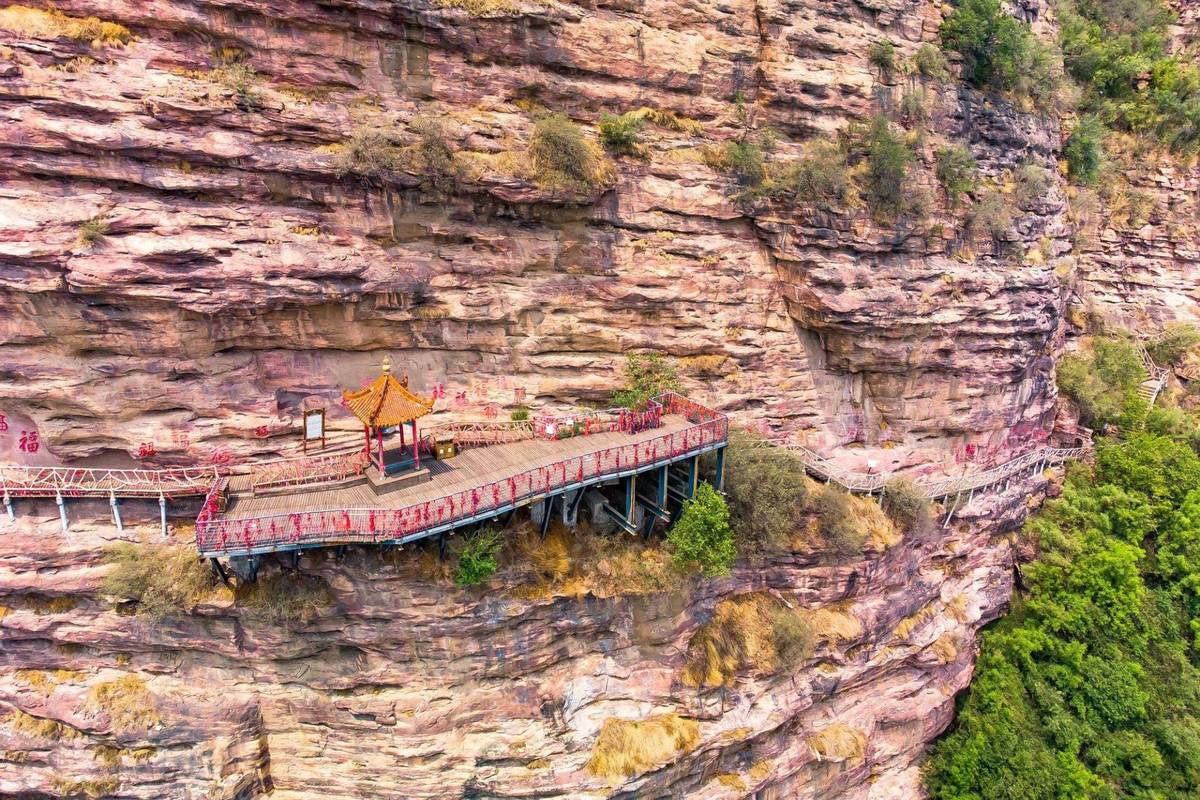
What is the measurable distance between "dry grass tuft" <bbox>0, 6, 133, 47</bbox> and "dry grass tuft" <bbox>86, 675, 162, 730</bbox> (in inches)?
604

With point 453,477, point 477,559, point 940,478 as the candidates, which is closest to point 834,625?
point 940,478

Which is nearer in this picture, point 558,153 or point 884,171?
point 558,153

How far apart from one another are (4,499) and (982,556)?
32458 mm

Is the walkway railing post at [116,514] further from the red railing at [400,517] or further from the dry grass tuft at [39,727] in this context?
the dry grass tuft at [39,727]

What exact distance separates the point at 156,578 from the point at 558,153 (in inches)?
603

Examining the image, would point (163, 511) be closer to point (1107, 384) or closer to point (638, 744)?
point (638, 744)

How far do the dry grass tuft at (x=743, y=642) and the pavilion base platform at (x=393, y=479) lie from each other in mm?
9574

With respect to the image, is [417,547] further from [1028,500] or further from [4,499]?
[1028,500]

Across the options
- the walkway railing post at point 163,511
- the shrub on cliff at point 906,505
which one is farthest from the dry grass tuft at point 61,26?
the shrub on cliff at point 906,505

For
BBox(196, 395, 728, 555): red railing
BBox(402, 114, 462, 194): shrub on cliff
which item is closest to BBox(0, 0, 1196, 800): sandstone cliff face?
BBox(402, 114, 462, 194): shrub on cliff

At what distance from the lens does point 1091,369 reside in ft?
91.3

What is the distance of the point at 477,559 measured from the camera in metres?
13.9

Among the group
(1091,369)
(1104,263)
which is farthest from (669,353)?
(1104,263)

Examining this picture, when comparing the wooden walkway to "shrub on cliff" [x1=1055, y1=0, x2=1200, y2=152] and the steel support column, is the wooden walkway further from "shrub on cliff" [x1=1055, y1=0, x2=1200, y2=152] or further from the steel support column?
"shrub on cliff" [x1=1055, y1=0, x2=1200, y2=152]
